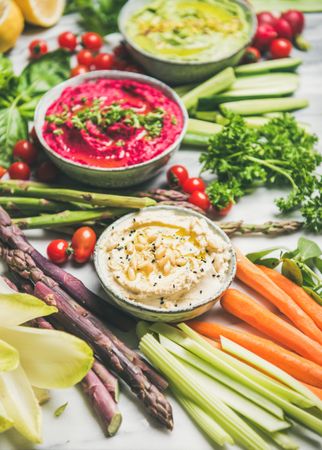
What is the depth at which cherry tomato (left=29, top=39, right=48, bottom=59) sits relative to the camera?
15.8 ft

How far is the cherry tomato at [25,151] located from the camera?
13.3ft

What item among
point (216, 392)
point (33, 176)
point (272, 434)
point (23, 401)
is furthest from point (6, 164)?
point (272, 434)

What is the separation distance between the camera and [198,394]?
288 centimetres

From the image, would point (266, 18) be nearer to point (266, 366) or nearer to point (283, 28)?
point (283, 28)

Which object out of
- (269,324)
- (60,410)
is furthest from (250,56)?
→ (60,410)

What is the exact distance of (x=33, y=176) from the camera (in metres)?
4.12

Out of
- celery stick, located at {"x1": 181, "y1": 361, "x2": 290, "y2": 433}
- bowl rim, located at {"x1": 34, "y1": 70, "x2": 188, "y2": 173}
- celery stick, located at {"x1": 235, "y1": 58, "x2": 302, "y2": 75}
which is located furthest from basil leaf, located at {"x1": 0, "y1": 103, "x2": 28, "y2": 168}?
celery stick, located at {"x1": 181, "y1": 361, "x2": 290, "y2": 433}

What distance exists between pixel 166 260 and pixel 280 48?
8.31 feet

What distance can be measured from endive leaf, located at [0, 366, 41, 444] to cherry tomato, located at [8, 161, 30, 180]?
1510mm

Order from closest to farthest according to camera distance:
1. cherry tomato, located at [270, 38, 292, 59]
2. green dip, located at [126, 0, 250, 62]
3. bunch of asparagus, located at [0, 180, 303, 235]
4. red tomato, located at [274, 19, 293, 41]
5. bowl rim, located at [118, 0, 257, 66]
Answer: bunch of asparagus, located at [0, 180, 303, 235] → bowl rim, located at [118, 0, 257, 66] → green dip, located at [126, 0, 250, 62] → cherry tomato, located at [270, 38, 292, 59] → red tomato, located at [274, 19, 293, 41]

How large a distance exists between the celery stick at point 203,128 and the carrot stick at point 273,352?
5.07ft

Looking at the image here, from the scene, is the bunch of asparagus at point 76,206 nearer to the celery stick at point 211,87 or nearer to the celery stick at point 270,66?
the celery stick at point 211,87

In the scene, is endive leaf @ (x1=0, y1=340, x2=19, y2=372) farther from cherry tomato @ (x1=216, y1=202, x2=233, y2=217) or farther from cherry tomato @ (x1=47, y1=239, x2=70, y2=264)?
cherry tomato @ (x1=216, y1=202, x2=233, y2=217)

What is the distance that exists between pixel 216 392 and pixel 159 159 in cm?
147
